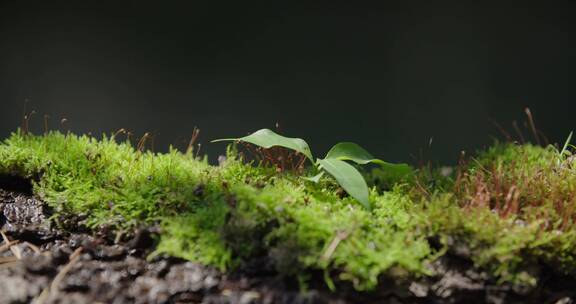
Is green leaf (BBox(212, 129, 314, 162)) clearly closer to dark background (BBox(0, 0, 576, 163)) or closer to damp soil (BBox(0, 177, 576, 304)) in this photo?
damp soil (BBox(0, 177, 576, 304))

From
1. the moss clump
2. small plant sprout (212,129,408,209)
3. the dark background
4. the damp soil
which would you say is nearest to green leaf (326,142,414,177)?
small plant sprout (212,129,408,209)

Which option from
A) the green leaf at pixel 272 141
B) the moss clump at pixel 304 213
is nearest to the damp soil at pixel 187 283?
the moss clump at pixel 304 213

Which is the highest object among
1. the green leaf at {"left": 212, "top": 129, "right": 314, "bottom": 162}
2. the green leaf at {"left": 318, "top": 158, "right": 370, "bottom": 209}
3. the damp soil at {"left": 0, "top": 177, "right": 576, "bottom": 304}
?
the green leaf at {"left": 212, "top": 129, "right": 314, "bottom": 162}

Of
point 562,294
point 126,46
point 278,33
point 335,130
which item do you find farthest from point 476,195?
point 126,46

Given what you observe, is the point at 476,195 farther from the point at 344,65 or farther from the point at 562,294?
the point at 344,65

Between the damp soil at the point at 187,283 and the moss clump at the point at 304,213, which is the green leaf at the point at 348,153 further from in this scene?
the damp soil at the point at 187,283

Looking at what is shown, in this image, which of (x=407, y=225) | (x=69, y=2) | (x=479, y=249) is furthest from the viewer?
(x=69, y=2)
